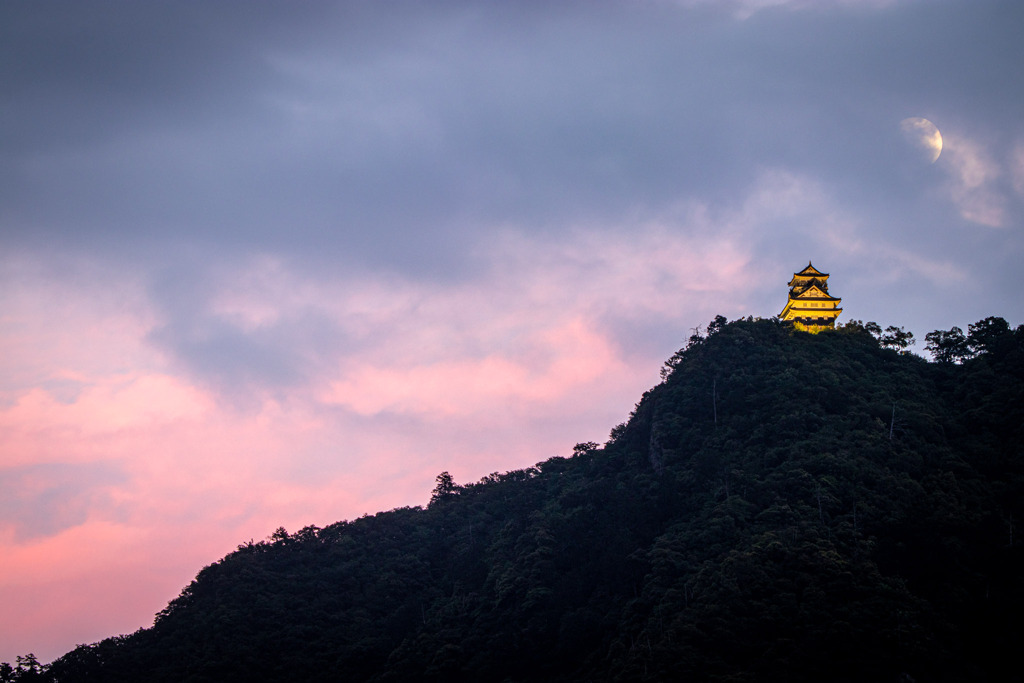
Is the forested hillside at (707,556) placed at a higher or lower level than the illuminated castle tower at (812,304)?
lower

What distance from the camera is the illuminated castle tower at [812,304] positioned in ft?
262

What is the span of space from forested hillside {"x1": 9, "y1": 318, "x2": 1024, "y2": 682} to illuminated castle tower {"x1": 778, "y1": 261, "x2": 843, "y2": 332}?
401 centimetres

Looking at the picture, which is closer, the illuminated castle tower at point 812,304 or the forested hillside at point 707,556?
the forested hillside at point 707,556

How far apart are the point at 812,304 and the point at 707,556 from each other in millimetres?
37265

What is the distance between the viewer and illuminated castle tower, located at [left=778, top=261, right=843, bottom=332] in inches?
3147

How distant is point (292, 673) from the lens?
190ft

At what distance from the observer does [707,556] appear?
50531mm

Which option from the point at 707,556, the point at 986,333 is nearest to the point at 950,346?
the point at 986,333

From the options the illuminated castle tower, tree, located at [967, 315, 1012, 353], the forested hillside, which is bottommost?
the forested hillside

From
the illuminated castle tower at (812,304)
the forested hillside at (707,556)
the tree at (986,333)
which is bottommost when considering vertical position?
the forested hillside at (707,556)

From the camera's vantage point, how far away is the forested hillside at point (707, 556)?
4328cm

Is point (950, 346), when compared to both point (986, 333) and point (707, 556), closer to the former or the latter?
point (986, 333)

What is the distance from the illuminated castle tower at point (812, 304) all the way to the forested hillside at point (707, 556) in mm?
4008

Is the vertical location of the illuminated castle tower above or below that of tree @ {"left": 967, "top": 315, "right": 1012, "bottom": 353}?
above
